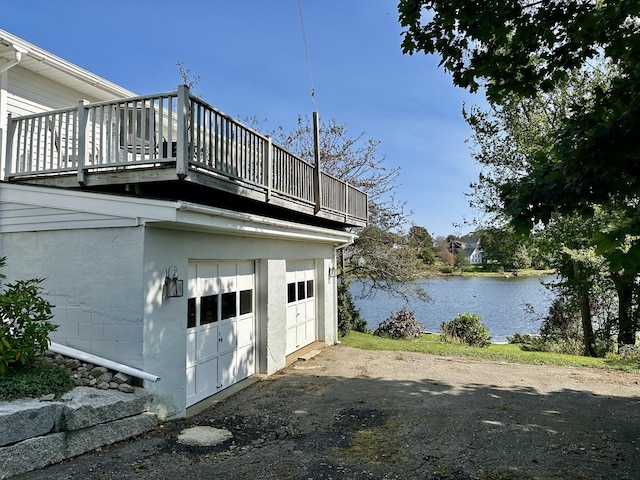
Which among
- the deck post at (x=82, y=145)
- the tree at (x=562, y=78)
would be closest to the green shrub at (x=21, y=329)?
the deck post at (x=82, y=145)

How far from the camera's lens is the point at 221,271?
7285 mm

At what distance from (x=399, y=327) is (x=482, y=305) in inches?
410

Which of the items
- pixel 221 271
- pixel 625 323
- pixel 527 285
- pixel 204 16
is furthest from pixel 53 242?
pixel 527 285

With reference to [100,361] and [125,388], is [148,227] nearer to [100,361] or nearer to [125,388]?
[100,361]

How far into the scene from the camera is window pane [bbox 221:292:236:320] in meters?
7.41

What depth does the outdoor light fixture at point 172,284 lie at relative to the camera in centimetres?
555

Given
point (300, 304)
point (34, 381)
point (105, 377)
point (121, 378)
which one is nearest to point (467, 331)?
point (300, 304)

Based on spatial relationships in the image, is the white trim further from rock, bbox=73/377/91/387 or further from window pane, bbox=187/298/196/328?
rock, bbox=73/377/91/387

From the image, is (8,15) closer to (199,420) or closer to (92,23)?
(92,23)

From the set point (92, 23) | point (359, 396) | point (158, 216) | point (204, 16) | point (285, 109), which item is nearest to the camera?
point (158, 216)

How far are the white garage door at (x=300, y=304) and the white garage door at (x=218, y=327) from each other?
1.88 meters

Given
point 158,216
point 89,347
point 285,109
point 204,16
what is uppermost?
point 285,109

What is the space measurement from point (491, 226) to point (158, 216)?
15112 millimetres

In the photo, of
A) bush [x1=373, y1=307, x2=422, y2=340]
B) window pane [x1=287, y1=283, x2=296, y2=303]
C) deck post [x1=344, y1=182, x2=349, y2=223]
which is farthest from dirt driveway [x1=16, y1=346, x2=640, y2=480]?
bush [x1=373, y1=307, x2=422, y2=340]
